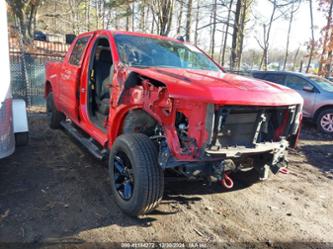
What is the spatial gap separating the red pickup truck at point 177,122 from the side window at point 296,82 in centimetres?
546

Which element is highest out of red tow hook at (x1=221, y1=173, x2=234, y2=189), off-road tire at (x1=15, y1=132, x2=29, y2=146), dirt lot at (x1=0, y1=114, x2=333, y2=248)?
red tow hook at (x1=221, y1=173, x2=234, y2=189)

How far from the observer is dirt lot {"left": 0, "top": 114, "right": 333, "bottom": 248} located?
2.84 metres

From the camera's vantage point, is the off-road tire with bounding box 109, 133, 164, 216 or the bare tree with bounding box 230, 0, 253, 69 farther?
the bare tree with bounding box 230, 0, 253, 69

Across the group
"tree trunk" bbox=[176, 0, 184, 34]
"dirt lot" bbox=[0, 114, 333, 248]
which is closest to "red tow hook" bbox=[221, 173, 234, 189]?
"dirt lot" bbox=[0, 114, 333, 248]

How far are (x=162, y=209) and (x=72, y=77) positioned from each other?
270 centimetres

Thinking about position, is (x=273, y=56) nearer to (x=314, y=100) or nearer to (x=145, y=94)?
(x=314, y=100)

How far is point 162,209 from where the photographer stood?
3334 mm

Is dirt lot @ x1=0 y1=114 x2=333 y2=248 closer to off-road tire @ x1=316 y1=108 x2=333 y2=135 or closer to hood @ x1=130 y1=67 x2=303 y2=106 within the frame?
hood @ x1=130 y1=67 x2=303 y2=106

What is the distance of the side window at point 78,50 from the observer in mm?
4773

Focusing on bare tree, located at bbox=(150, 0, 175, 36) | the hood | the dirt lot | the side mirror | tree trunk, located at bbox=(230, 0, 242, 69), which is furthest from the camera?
tree trunk, located at bbox=(230, 0, 242, 69)

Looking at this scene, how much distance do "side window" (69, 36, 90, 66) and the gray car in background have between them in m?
6.39

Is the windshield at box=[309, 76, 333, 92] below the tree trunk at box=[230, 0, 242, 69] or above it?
below

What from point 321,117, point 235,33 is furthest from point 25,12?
point 321,117

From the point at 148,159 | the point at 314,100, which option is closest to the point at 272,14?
the point at 314,100
